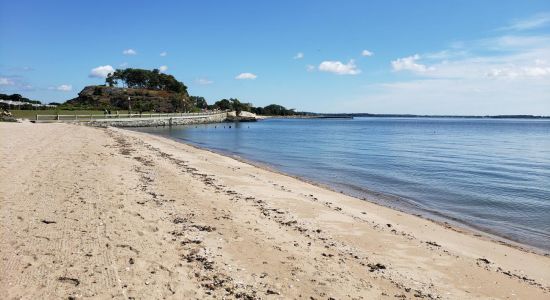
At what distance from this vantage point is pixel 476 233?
1257cm

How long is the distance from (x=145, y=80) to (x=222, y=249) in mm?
170837

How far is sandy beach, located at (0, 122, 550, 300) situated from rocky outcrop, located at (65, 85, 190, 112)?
12826 centimetres

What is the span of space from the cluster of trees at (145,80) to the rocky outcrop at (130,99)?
1199 cm

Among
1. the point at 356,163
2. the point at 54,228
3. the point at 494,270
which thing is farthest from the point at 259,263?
the point at 356,163

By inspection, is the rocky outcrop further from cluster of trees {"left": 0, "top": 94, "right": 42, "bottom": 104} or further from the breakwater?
cluster of trees {"left": 0, "top": 94, "right": 42, "bottom": 104}

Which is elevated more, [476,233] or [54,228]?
[54,228]

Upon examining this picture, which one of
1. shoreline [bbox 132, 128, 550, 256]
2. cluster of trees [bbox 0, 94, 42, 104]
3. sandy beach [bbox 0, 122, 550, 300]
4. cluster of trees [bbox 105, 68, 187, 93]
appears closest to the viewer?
sandy beach [bbox 0, 122, 550, 300]

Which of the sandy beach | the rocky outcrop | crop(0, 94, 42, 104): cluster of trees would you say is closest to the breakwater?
the rocky outcrop

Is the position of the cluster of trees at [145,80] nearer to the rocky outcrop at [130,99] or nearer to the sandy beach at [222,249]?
the rocky outcrop at [130,99]

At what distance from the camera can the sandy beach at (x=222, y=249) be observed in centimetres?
629

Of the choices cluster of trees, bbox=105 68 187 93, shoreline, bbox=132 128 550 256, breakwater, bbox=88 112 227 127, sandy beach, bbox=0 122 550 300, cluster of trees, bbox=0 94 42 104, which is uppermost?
cluster of trees, bbox=105 68 187 93

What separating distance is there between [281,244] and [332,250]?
43.5 inches

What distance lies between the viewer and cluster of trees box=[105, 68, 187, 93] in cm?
16625

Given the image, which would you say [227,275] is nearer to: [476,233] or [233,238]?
[233,238]
